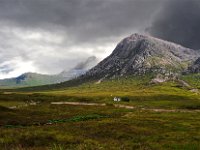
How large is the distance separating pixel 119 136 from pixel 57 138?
389 inches

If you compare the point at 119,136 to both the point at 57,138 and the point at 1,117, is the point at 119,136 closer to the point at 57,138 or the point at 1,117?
the point at 57,138

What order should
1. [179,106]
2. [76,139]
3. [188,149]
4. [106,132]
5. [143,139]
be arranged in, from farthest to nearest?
[179,106] → [106,132] → [143,139] → [76,139] → [188,149]

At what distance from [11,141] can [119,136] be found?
55.9ft

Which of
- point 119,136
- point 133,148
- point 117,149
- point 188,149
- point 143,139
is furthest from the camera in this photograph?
point 119,136

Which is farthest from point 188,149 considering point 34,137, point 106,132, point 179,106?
point 179,106

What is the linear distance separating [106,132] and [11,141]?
1971cm

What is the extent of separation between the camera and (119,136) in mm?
45531

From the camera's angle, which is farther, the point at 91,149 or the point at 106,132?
the point at 106,132

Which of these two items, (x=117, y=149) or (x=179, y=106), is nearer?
(x=117, y=149)

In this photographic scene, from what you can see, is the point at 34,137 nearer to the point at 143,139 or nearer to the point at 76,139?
the point at 76,139

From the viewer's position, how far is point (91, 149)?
2366 cm

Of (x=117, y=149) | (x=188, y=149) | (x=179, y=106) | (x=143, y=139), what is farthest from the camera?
(x=179, y=106)

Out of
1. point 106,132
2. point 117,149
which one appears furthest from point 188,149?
point 106,132

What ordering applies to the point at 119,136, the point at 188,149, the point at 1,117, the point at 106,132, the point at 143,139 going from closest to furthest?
1. the point at 188,149
2. the point at 143,139
3. the point at 119,136
4. the point at 106,132
5. the point at 1,117
